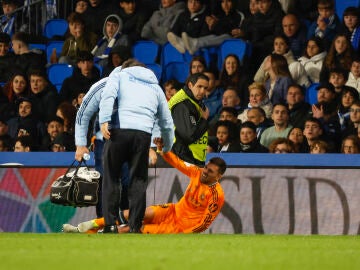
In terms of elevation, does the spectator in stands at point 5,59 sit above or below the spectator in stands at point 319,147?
above

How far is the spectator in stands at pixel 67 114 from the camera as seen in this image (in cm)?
1582

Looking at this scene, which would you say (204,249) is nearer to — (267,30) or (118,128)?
(118,128)

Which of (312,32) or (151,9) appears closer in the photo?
(312,32)

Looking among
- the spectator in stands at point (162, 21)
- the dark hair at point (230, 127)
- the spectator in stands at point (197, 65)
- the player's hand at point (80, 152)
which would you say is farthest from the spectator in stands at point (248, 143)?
the spectator in stands at point (162, 21)

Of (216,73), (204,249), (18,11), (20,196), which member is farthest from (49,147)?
(204,249)

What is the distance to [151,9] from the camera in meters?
19.6

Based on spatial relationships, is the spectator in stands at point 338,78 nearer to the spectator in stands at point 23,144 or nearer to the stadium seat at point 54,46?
the spectator in stands at point 23,144

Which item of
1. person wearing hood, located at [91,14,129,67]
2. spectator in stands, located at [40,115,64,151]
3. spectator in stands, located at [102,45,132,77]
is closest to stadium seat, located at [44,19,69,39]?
person wearing hood, located at [91,14,129,67]

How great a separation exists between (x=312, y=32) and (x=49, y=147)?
4602mm

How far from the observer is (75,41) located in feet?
62.0

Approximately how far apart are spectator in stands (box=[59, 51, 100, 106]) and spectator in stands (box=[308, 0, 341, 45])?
353 cm

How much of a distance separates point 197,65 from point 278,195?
4188 mm

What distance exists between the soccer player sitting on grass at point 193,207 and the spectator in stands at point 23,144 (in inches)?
130

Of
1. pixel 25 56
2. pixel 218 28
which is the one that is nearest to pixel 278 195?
pixel 218 28
